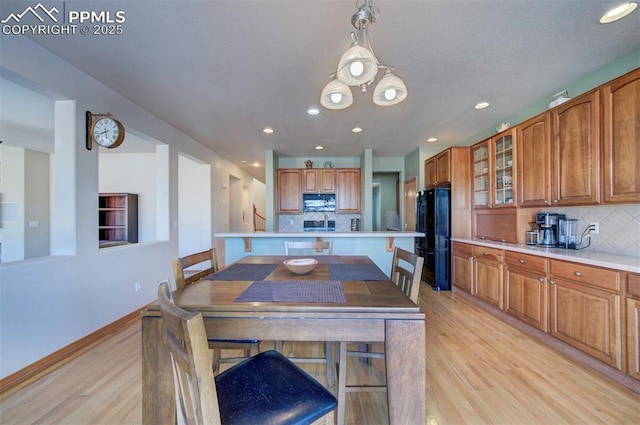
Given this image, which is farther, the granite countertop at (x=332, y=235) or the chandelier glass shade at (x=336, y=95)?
the granite countertop at (x=332, y=235)

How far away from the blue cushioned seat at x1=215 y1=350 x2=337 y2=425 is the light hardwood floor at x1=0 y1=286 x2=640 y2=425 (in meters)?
0.76

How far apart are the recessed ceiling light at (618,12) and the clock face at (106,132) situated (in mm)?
3938

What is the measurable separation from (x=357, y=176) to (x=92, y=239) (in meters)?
4.56

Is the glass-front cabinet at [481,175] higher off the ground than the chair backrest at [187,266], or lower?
higher

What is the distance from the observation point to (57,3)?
1659mm

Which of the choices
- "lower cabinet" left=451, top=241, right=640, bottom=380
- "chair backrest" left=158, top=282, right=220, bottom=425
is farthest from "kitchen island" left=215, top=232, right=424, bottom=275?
"chair backrest" left=158, top=282, right=220, bottom=425

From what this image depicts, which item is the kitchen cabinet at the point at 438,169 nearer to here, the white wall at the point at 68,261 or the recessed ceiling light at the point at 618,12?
the recessed ceiling light at the point at 618,12

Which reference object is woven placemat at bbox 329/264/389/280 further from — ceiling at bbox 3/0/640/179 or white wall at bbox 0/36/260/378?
white wall at bbox 0/36/260/378

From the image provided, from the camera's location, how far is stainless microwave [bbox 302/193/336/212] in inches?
228

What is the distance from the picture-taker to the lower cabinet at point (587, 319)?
1.82m

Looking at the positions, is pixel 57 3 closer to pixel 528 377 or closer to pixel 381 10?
pixel 381 10

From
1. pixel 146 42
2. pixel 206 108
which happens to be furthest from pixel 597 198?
pixel 206 108

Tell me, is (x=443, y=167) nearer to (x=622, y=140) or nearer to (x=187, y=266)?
(x=622, y=140)

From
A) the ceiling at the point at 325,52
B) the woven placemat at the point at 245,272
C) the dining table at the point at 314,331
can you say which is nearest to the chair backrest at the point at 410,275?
the dining table at the point at 314,331
